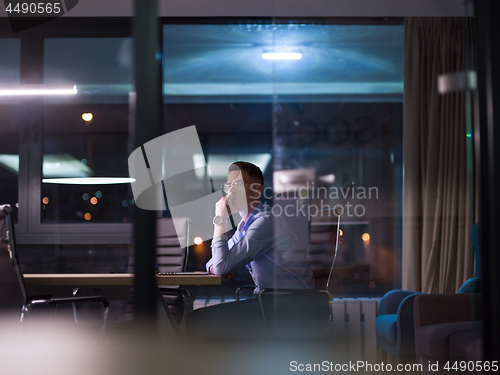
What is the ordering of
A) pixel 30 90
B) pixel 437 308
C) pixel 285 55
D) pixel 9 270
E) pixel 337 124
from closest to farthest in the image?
pixel 9 270
pixel 437 308
pixel 30 90
pixel 285 55
pixel 337 124

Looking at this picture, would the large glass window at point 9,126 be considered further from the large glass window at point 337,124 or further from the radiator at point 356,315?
the radiator at point 356,315

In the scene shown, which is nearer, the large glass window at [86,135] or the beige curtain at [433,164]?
the beige curtain at [433,164]

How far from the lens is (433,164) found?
13.4 feet

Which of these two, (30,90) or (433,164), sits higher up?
(30,90)

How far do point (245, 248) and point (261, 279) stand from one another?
7.8 inches

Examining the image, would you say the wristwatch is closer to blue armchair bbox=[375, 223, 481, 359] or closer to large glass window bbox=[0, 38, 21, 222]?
blue armchair bbox=[375, 223, 481, 359]

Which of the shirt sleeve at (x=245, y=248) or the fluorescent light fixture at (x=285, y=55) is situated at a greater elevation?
the fluorescent light fixture at (x=285, y=55)

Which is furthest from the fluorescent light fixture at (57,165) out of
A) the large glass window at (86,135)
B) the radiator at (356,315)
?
the radiator at (356,315)

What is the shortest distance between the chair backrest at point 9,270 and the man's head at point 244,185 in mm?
1207

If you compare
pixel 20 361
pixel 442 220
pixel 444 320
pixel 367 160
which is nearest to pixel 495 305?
pixel 444 320

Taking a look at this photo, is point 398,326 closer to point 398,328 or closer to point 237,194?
point 398,328

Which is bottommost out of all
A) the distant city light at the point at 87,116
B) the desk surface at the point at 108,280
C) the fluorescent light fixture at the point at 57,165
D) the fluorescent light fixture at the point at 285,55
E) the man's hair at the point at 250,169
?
the desk surface at the point at 108,280

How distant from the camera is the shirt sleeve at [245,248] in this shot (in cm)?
225

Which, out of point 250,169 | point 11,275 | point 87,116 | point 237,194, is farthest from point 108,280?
point 87,116
